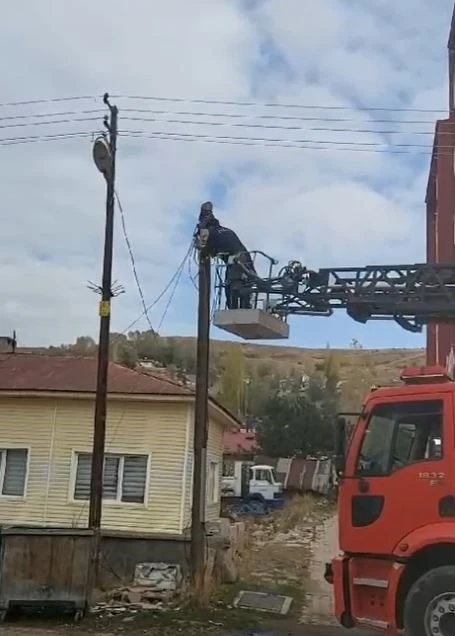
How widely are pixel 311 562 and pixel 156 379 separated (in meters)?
5.58

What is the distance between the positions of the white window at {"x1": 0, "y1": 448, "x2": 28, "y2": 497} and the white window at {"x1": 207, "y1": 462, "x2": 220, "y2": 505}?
4.90 meters

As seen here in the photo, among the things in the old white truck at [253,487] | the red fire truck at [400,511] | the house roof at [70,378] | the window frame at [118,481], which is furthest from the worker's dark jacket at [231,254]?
the old white truck at [253,487]

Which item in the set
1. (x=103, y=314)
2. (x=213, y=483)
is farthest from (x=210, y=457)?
(x=103, y=314)

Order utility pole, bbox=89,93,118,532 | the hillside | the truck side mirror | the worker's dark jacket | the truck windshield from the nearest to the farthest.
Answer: the truck windshield → the truck side mirror → utility pole, bbox=89,93,118,532 → the worker's dark jacket → the hillside

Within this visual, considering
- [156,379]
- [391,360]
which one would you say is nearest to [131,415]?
[156,379]

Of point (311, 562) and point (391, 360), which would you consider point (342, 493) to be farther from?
point (391, 360)

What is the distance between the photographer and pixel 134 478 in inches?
722

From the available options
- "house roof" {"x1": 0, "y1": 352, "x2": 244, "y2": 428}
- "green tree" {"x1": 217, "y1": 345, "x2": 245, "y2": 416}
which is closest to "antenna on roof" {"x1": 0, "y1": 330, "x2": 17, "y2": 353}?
"house roof" {"x1": 0, "y1": 352, "x2": 244, "y2": 428}

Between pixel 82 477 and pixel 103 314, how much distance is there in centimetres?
715

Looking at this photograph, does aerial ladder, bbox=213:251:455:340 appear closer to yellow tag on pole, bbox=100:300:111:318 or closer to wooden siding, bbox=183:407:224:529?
yellow tag on pole, bbox=100:300:111:318

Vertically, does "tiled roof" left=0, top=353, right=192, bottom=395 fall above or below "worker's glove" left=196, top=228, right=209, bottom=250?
below

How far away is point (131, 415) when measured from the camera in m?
18.6

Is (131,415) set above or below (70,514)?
above

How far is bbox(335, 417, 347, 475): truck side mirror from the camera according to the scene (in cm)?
862
